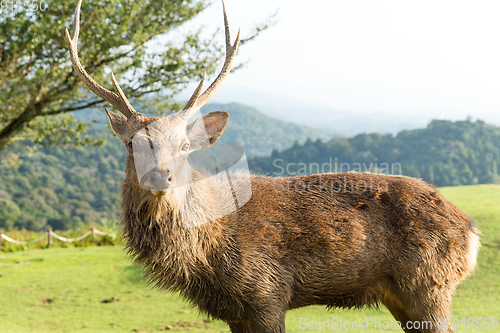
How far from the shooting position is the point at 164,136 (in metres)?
3.32

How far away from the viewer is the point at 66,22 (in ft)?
27.4

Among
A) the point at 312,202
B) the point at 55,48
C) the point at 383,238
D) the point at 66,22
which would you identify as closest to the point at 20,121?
the point at 55,48

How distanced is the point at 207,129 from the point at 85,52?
6.03 metres

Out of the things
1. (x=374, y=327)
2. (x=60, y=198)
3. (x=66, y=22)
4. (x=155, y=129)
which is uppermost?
(x=66, y=22)

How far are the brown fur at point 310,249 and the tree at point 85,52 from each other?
5976mm

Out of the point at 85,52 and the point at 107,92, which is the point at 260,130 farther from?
the point at 107,92

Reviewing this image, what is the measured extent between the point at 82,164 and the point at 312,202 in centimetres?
6069

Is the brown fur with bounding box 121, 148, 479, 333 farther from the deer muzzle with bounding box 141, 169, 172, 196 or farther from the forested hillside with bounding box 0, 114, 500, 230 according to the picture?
the forested hillside with bounding box 0, 114, 500, 230

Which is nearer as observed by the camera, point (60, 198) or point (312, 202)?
point (312, 202)

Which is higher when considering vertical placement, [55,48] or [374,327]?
[55,48]

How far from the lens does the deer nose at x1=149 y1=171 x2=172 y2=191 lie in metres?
3.04

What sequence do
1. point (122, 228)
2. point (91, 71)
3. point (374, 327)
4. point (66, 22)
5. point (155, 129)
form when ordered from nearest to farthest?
point (155, 129)
point (122, 228)
point (374, 327)
point (66, 22)
point (91, 71)

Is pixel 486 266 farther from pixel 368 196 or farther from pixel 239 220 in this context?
pixel 239 220

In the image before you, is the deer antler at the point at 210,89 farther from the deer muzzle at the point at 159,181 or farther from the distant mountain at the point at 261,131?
the distant mountain at the point at 261,131
